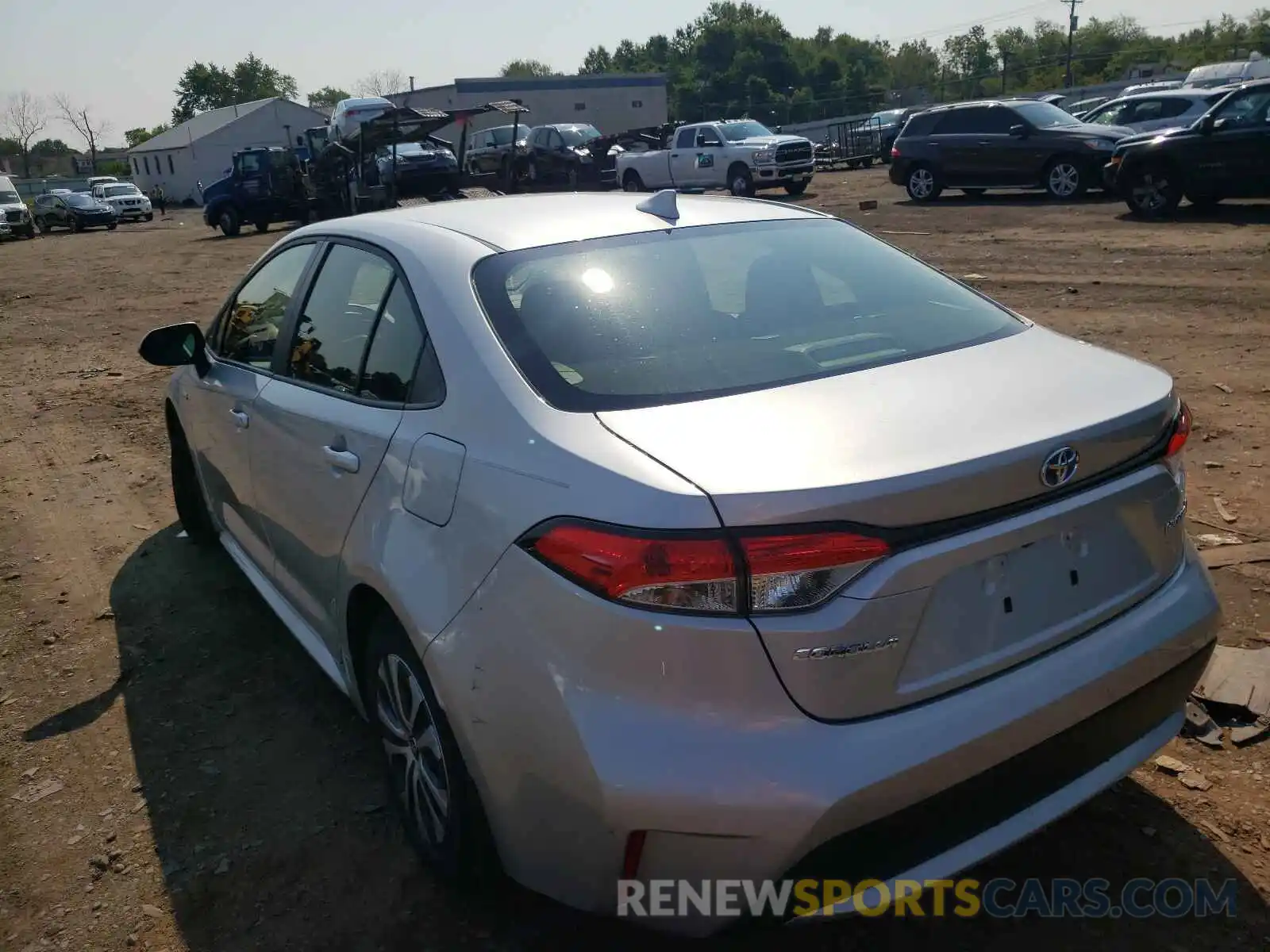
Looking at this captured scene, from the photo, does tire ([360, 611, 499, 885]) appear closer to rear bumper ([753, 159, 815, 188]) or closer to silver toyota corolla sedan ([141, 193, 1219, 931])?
silver toyota corolla sedan ([141, 193, 1219, 931])

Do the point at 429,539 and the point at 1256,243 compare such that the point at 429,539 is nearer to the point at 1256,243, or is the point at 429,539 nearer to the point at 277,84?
the point at 1256,243

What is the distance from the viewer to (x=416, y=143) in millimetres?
25641

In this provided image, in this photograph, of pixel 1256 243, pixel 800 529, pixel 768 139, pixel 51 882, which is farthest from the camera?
pixel 768 139

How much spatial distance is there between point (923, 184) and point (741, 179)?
5.56 metres

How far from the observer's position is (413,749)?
271 centimetres

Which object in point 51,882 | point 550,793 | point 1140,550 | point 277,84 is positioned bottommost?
point 51,882

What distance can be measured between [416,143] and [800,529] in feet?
84.6

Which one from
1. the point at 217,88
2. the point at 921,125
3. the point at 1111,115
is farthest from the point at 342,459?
the point at 217,88

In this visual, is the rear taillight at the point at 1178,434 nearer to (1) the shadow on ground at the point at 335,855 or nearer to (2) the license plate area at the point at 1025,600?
(2) the license plate area at the point at 1025,600

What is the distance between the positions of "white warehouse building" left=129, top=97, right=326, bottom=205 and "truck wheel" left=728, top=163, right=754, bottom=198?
168ft

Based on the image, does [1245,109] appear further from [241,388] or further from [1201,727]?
[241,388]

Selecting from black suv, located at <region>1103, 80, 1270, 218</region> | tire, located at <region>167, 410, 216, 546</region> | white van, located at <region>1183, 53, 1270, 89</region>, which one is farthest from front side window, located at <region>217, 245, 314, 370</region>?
white van, located at <region>1183, 53, 1270, 89</region>

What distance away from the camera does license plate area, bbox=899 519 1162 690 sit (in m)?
1.99

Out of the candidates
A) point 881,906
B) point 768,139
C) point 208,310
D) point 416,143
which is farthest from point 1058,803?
point 416,143
